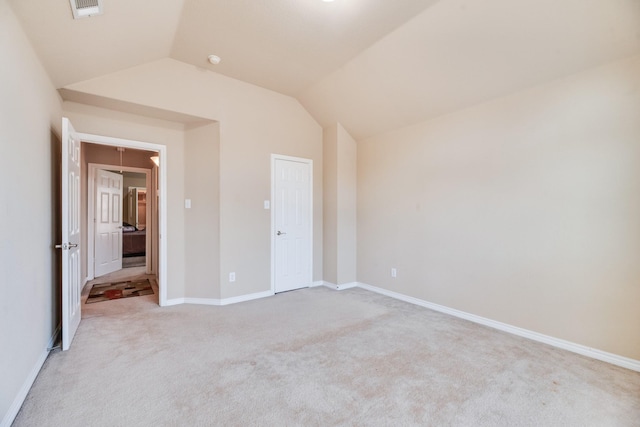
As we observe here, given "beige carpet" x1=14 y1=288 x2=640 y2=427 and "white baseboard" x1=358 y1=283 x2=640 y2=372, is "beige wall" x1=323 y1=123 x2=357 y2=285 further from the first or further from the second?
"beige carpet" x1=14 y1=288 x2=640 y2=427

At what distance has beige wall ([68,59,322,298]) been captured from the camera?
3.41 metres

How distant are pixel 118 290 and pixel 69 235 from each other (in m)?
2.24

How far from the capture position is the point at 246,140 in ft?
13.3

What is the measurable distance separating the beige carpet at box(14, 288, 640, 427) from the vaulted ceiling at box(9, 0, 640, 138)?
94.6 inches

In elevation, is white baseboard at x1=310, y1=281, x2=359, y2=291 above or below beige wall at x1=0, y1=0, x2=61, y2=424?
below

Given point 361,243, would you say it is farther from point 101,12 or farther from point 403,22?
point 101,12

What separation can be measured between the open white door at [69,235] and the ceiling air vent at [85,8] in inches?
38.6

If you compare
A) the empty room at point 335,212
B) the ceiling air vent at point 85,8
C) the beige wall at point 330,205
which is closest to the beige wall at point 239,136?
the empty room at point 335,212

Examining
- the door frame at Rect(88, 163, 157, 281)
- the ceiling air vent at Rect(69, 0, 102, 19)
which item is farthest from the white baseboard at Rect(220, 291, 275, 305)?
the ceiling air vent at Rect(69, 0, 102, 19)

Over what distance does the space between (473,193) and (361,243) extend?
1.88 metres

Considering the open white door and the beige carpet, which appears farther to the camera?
the open white door

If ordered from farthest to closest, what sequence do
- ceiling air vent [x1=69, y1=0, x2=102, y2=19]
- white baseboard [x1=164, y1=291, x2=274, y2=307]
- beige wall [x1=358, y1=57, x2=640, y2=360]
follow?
white baseboard [x1=164, y1=291, x2=274, y2=307], beige wall [x1=358, y1=57, x2=640, y2=360], ceiling air vent [x1=69, y1=0, x2=102, y2=19]

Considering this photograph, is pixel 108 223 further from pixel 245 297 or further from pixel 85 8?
pixel 85 8

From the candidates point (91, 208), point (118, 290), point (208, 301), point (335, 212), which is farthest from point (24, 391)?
point (91, 208)
